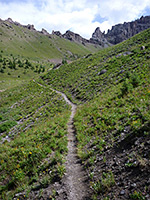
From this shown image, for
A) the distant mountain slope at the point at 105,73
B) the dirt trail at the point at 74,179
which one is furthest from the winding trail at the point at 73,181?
the distant mountain slope at the point at 105,73

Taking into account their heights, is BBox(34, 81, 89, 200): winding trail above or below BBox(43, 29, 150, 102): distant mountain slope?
below

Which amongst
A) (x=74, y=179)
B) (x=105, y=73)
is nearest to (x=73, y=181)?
(x=74, y=179)

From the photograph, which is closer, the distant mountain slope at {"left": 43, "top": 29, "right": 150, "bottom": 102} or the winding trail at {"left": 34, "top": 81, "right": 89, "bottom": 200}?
the winding trail at {"left": 34, "top": 81, "right": 89, "bottom": 200}

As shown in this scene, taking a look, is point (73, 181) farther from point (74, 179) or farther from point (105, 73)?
point (105, 73)

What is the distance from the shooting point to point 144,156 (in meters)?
5.67

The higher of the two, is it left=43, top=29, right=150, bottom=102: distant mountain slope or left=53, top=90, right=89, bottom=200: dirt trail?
left=43, top=29, right=150, bottom=102: distant mountain slope

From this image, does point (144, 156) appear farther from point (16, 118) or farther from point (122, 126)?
point (16, 118)

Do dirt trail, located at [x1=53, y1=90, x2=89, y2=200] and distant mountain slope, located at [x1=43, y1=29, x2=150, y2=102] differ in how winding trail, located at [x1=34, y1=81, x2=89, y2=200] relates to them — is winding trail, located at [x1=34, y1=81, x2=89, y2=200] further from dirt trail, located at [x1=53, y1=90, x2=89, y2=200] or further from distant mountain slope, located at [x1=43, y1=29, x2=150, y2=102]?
distant mountain slope, located at [x1=43, y1=29, x2=150, y2=102]

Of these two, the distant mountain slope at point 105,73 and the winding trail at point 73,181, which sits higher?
the distant mountain slope at point 105,73

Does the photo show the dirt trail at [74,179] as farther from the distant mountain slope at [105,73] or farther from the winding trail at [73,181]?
the distant mountain slope at [105,73]

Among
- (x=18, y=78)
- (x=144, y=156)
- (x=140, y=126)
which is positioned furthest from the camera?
(x=18, y=78)

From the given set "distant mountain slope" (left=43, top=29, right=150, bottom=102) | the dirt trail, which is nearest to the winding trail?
the dirt trail

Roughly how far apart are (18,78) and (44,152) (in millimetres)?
66092

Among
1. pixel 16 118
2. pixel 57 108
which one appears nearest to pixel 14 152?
pixel 57 108
